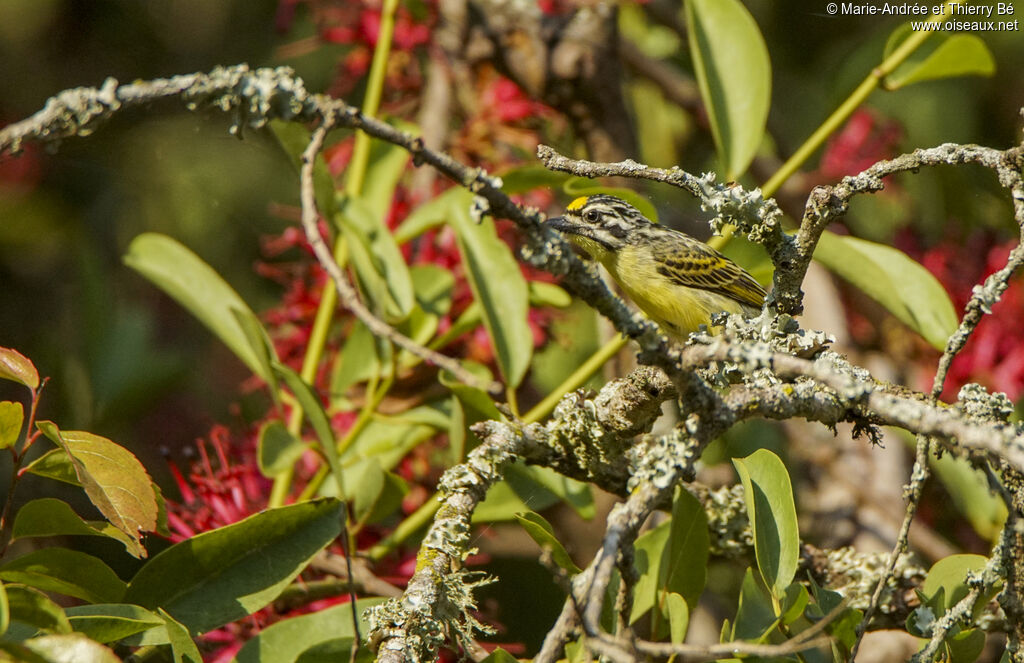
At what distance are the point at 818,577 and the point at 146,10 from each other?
14.1 feet

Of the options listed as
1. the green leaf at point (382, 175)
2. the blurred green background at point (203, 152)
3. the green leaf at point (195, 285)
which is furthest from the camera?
the blurred green background at point (203, 152)

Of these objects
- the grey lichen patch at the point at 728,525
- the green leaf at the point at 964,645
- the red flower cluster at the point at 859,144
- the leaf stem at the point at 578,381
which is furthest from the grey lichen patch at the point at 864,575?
the red flower cluster at the point at 859,144

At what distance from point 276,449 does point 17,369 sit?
2.25 feet

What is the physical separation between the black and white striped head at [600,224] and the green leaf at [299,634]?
1.30 metres

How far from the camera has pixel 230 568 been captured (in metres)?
1.55

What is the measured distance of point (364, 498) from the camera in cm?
193

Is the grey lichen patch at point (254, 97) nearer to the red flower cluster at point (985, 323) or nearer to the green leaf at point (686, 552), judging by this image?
the green leaf at point (686, 552)

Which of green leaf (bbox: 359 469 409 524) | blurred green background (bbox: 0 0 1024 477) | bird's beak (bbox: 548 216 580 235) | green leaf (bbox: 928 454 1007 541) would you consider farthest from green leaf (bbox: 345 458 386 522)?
blurred green background (bbox: 0 0 1024 477)

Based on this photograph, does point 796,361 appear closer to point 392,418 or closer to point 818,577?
point 818,577

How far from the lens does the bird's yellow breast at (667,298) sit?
2875 millimetres

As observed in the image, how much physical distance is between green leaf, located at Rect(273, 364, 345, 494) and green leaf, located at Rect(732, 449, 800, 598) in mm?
725

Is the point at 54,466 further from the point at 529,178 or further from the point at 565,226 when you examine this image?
the point at 565,226

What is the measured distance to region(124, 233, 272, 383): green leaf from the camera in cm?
224

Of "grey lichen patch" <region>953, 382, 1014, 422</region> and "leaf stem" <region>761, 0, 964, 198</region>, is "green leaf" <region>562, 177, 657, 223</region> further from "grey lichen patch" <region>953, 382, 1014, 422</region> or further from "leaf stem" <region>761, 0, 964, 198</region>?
"grey lichen patch" <region>953, 382, 1014, 422</region>
